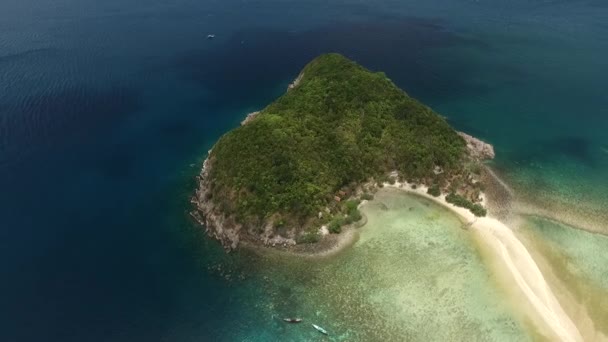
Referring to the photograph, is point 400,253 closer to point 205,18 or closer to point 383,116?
point 383,116

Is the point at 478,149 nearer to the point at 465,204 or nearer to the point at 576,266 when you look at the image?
the point at 465,204

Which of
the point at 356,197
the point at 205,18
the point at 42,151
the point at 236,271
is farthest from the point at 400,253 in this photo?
the point at 205,18

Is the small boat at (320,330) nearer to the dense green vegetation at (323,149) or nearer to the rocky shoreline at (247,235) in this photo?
the rocky shoreline at (247,235)

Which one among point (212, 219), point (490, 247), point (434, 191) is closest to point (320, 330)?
point (212, 219)

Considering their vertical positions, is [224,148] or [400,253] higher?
[224,148]

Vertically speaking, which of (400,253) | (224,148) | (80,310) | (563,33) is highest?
(563,33)

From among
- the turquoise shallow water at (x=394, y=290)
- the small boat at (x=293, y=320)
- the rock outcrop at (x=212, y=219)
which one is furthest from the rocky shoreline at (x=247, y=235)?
the small boat at (x=293, y=320)
